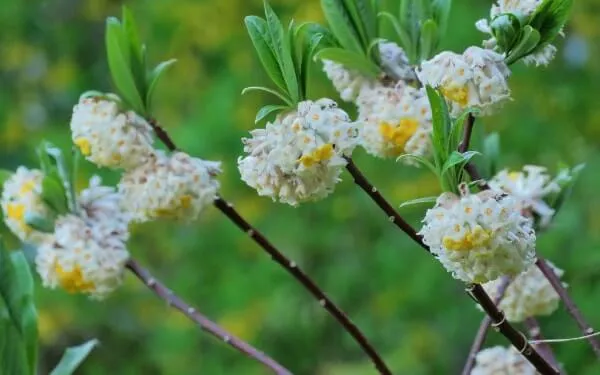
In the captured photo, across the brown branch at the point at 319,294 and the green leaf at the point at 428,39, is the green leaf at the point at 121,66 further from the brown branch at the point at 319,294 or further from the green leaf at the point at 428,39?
the green leaf at the point at 428,39

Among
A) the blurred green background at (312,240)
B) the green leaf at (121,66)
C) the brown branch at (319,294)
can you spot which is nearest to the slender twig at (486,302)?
the brown branch at (319,294)

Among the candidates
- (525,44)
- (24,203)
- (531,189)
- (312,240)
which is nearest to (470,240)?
(525,44)

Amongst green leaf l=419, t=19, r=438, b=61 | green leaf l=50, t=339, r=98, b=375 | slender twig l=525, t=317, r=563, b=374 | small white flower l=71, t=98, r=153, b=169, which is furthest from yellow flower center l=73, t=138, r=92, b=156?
slender twig l=525, t=317, r=563, b=374

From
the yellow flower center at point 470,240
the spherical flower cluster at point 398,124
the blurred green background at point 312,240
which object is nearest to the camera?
the yellow flower center at point 470,240

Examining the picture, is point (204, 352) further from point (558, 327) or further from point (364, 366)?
point (558, 327)

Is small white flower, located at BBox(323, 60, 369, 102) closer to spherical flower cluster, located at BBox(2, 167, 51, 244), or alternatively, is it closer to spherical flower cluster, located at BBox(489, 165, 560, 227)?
spherical flower cluster, located at BBox(489, 165, 560, 227)

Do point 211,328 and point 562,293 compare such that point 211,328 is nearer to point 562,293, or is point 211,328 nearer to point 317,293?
point 317,293

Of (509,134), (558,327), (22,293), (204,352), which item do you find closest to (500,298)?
(22,293)
